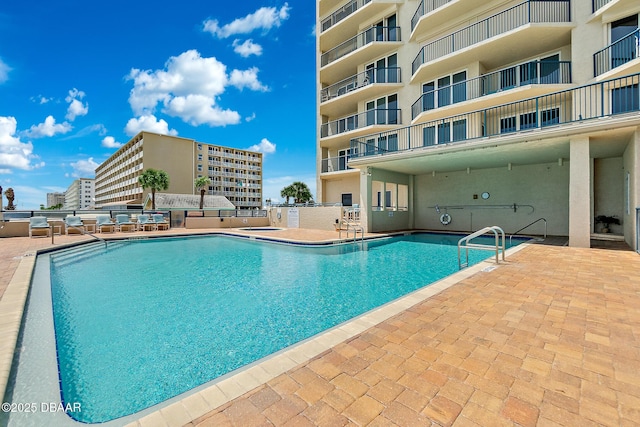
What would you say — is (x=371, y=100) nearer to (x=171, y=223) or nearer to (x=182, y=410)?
(x=171, y=223)

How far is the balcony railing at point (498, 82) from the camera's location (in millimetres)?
12633

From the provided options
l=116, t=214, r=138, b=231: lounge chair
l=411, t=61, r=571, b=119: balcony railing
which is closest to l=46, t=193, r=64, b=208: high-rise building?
l=116, t=214, r=138, b=231: lounge chair

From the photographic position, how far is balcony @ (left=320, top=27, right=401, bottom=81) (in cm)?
1844

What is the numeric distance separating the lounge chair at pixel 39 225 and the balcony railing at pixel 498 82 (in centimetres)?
2077

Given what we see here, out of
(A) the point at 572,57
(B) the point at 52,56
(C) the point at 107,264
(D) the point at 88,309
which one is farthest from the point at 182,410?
(B) the point at 52,56

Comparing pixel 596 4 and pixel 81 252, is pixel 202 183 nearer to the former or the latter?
pixel 81 252

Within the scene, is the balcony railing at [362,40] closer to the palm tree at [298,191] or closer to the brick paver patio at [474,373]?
the brick paver patio at [474,373]

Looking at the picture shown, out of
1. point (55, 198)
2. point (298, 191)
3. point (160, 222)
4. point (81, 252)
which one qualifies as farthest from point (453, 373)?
point (55, 198)

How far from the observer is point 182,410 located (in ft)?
5.63

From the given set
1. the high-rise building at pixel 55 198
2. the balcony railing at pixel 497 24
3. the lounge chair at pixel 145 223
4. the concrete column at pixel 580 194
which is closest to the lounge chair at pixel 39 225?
the lounge chair at pixel 145 223

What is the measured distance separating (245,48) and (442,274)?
25.5 metres

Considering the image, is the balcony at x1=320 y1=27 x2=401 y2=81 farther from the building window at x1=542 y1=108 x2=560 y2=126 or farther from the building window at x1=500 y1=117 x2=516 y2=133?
the building window at x1=542 y1=108 x2=560 y2=126

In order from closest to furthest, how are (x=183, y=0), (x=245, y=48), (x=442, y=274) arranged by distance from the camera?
(x=442, y=274), (x=183, y=0), (x=245, y=48)

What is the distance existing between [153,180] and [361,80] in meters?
38.5
